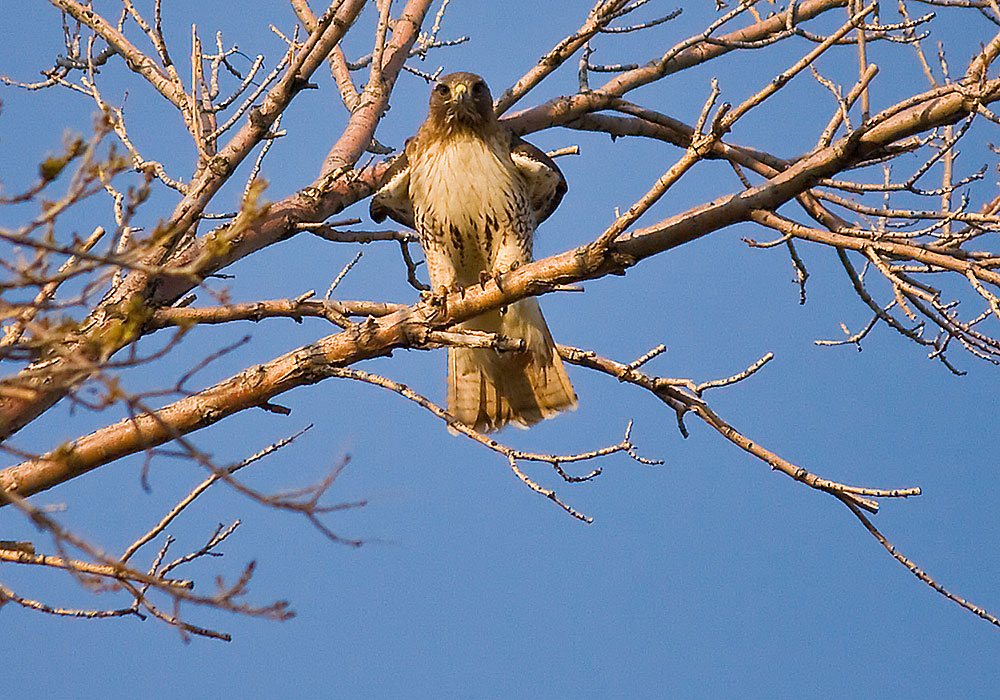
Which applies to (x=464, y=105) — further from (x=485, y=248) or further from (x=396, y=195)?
(x=485, y=248)

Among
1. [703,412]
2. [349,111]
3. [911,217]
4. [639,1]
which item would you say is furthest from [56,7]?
[911,217]

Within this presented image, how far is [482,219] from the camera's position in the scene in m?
5.32

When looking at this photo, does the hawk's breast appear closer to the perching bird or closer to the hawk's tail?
the perching bird

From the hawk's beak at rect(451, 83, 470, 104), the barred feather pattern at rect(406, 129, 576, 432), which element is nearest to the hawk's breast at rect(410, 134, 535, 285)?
the barred feather pattern at rect(406, 129, 576, 432)

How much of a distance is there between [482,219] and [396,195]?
555 mm

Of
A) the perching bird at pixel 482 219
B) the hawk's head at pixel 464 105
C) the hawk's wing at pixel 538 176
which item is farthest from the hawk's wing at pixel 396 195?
the hawk's wing at pixel 538 176

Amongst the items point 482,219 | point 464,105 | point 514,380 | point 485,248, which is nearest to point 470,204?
point 482,219

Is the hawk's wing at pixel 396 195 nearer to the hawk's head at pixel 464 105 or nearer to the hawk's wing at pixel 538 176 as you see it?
the hawk's head at pixel 464 105

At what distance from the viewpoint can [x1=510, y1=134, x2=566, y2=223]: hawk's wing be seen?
5473mm

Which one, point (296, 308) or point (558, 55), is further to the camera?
point (558, 55)

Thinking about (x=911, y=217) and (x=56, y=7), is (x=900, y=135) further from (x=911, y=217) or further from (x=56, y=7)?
(x=56, y=7)

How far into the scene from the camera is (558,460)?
3.65 metres

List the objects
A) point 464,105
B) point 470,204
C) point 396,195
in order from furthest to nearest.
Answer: point 396,195 → point 464,105 → point 470,204

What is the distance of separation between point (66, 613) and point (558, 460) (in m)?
1.62
